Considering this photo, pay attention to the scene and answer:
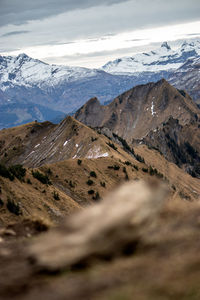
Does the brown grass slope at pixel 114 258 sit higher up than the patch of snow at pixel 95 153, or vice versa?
the brown grass slope at pixel 114 258

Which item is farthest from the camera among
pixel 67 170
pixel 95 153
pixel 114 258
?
pixel 95 153

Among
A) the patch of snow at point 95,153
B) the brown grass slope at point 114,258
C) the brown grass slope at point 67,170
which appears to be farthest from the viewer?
the patch of snow at point 95,153

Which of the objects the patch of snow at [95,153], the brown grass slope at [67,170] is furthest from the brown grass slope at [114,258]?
the patch of snow at [95,153]

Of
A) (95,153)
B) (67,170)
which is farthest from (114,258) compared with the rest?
(95,153)

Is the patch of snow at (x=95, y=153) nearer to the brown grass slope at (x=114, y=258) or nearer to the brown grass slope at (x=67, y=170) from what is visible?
the brown grass slope at (x=67, y=170)

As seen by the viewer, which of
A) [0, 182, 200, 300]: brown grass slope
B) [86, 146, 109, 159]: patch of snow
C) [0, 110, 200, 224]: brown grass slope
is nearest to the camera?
[0, 182, 200, 300]: brown grass slope

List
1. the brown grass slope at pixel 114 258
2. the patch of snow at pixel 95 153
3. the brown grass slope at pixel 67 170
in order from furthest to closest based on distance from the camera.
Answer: the patch of snow at pixel 95 153
the brown grass slope at pixel 67 170
the brown grass slope at pixel 114 258

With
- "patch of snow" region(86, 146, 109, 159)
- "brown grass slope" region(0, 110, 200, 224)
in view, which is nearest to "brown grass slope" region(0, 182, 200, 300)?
"brown grass slope" region(0, 110, 200, 224)

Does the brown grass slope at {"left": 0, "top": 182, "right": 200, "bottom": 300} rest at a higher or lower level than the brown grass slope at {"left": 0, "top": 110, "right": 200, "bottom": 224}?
higher

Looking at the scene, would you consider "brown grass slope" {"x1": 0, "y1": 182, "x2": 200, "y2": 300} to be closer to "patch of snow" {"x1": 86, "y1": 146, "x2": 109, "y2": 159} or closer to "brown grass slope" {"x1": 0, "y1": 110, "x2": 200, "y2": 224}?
"brown grass slope" {"x1": 0, "y1": 110, "x2": 200, "y2": 224}

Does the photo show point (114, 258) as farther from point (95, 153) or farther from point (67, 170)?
point (95, 153)

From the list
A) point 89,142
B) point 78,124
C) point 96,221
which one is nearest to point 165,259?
point 96,221

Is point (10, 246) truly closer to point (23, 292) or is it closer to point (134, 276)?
point (23, 292)

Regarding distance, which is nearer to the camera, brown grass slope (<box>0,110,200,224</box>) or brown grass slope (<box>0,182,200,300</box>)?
brown grass slope (<box>0,182,200,300</box>)
